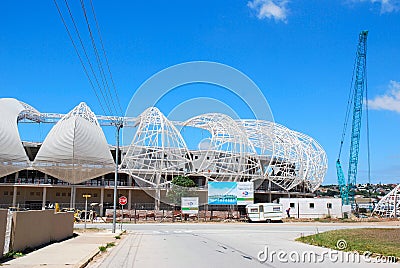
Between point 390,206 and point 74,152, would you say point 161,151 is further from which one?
point 390,206

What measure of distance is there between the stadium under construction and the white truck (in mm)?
19180

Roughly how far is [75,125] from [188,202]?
18.8m

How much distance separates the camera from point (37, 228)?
1953cm

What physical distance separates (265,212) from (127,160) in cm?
2805

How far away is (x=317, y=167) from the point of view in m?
104

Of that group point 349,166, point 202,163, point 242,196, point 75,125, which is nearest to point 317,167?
point 349,166

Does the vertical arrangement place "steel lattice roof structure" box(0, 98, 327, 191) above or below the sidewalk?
above

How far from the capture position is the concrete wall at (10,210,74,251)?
1665 centimetres

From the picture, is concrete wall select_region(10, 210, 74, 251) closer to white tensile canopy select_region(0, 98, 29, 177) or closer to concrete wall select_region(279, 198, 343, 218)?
white tensile canopy select_region(0, 98, 29, 177)

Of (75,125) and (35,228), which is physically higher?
(75,125)

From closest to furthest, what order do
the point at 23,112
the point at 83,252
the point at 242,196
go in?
the point at 83,252 < the point at 242,196 < the point at 23,112

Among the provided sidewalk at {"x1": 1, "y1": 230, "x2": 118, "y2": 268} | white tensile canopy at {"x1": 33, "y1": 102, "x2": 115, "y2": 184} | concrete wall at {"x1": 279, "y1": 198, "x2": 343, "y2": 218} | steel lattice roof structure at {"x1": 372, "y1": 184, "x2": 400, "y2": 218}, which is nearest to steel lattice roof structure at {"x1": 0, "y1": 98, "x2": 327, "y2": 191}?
white tensile canopy at {"x1": 33, "y1": 102, "x2": 115, "y2": 184}

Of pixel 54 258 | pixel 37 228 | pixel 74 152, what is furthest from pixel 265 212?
pixel 54 258

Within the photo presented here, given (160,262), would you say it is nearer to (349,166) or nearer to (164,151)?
(164,151)
